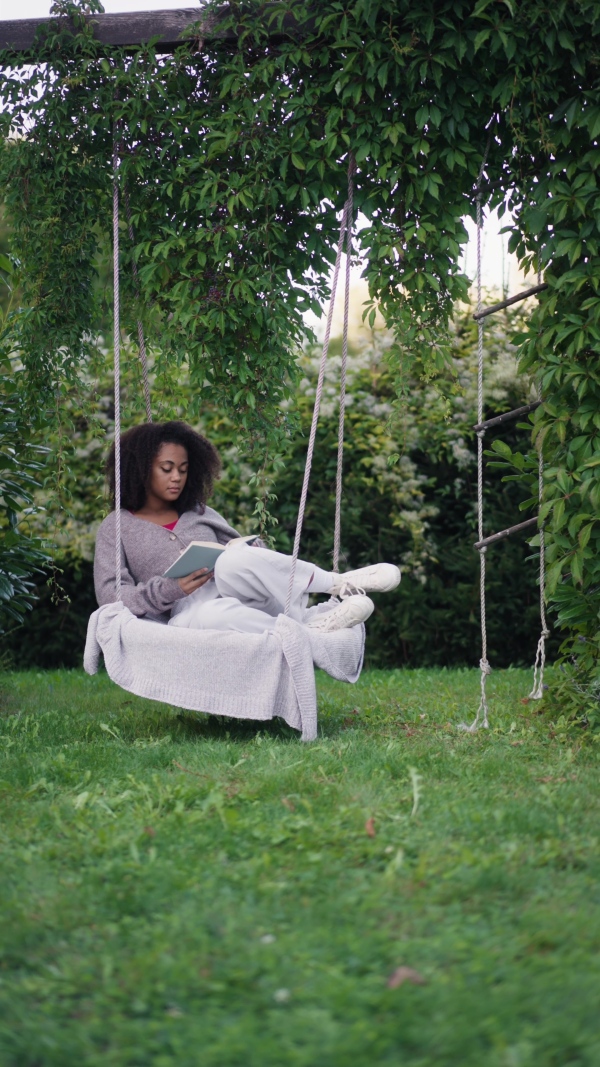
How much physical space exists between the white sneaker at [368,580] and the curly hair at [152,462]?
2.74 feet

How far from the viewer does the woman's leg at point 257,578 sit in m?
3.87

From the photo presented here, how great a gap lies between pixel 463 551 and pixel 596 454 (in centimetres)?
308

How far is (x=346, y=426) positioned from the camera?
6.89 metres

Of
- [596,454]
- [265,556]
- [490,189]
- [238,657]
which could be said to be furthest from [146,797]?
[490,189]

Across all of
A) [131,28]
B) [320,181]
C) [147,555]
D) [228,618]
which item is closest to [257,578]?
[228,618]

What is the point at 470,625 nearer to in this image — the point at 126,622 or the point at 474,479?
the point at 474,479

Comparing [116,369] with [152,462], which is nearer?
[116,369]

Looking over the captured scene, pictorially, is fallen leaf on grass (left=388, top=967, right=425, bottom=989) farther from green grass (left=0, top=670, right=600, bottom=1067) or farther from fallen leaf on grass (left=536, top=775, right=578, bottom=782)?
fallen leaf on grass (left=536, top=775, right=578, bottom=782)

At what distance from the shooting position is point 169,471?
14.3 feet

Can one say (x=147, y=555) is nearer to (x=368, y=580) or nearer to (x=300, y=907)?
(x=368, y=580)

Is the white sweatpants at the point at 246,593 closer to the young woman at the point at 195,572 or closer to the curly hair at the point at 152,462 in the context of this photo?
the young woman at the point at 195,572

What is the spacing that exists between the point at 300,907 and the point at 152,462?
2611 millimetres

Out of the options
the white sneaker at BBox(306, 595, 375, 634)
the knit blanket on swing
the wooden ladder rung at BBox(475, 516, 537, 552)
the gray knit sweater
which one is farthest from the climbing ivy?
the knit blanket on swing

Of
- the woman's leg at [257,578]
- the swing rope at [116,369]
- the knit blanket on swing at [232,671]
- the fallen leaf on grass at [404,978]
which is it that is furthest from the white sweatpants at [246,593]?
the fallen leaf on grass at [404,978]
